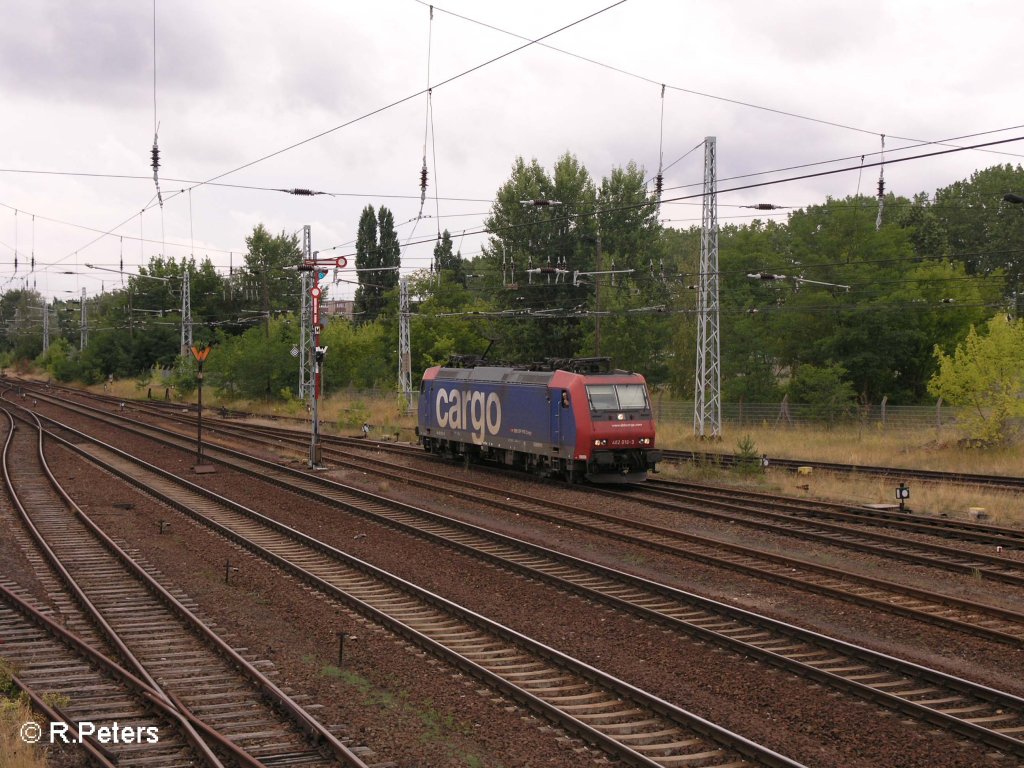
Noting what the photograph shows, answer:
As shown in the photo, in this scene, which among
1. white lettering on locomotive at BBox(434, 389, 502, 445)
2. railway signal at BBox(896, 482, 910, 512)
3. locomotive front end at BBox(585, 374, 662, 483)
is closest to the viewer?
railway signal at BBox(896, 482, 910, 512)

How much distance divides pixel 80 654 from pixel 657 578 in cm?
783

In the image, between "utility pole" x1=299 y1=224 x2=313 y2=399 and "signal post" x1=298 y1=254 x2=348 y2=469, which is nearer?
"signal post" x1=298 y1=254 x2=348 y2=469

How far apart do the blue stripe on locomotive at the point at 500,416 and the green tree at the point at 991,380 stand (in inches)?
521

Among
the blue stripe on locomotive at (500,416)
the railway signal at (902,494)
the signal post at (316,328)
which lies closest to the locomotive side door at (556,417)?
the blue stripe on locomotive at (500,416)

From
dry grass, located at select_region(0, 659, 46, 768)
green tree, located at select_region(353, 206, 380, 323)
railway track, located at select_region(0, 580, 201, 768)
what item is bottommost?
railway track, located at select_region(0, 580, 201, 768)

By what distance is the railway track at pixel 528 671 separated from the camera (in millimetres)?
8016

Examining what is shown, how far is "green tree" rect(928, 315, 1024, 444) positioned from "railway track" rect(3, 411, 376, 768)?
24.6 m

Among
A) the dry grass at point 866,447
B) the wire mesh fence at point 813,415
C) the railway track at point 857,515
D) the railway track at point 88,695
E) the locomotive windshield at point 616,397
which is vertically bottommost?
the railway track at point 88,695

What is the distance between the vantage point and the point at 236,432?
42125 mm

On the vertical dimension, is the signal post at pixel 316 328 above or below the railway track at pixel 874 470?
above

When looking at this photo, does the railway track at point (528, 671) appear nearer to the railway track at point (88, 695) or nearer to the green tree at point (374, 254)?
the railway track at point (88, 695)

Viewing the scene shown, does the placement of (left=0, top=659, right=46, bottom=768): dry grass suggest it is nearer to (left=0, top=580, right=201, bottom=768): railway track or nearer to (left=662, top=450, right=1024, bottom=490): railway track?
(left=0, top=580, right=201, bottom=768): railway track

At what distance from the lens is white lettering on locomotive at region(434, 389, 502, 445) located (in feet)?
94.2

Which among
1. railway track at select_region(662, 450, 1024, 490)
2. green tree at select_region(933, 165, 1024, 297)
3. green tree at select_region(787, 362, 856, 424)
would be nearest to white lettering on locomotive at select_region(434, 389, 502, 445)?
railway track at select_region(662, 450, 1024, 490)
